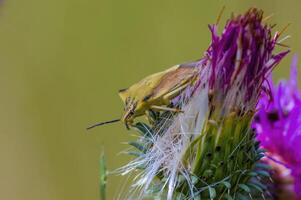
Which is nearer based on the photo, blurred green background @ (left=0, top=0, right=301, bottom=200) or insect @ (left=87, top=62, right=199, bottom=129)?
insect @ (left=87, top=62, right=199, bottom=129)

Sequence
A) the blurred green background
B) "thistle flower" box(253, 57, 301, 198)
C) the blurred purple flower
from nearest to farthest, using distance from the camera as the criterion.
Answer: the blurred purple flower < "thistle flower" box(253, 57, 301, 198) < the blurred green background

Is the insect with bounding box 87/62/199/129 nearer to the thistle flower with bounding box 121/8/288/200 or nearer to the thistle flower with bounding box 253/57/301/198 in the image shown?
the thistle flower with bounding box 121/8/288/200

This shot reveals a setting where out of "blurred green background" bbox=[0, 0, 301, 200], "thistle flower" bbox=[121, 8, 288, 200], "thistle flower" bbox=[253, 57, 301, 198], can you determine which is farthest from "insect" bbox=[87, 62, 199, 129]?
"blurred green background" bbox=[0, 0, 301, 200]

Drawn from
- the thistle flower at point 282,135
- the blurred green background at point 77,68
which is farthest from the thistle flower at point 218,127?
the blurred green background at point 77,68

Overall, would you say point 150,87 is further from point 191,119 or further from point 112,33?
point 112,33

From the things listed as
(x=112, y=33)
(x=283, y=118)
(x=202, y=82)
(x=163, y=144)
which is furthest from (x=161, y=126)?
(x=112, y=33)

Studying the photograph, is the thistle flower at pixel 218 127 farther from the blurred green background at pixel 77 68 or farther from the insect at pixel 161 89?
the blurred green background at pixel 77 68
